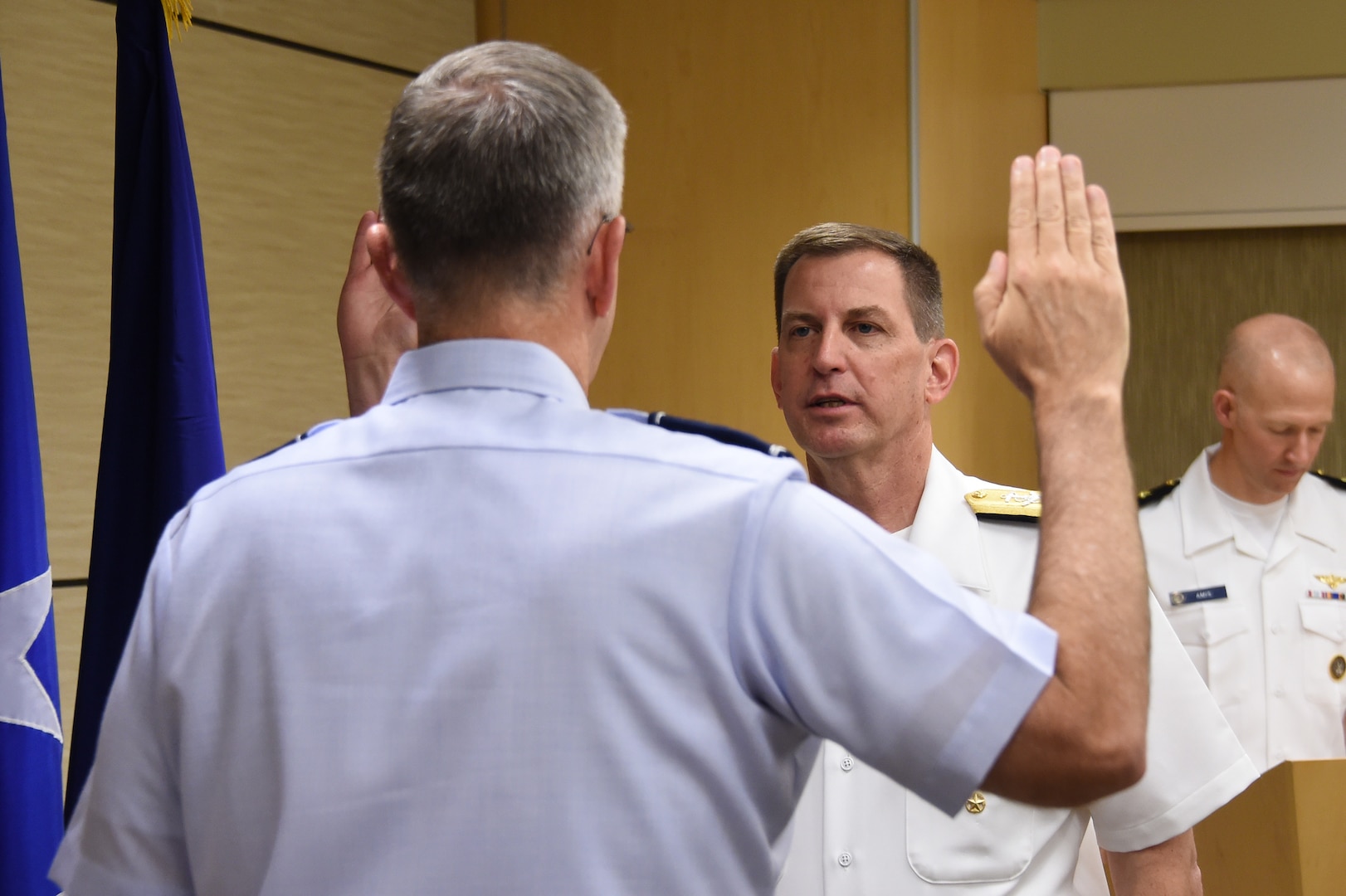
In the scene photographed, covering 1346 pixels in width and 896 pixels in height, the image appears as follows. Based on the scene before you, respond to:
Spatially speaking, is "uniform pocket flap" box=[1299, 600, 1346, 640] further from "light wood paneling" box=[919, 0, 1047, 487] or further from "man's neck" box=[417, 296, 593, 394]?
"man's neck" box=[417, 296, 593, 394]

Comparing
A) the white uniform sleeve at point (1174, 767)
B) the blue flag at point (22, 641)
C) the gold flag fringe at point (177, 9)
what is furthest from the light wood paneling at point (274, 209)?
the white uniform sleeve at point (1174, 767)

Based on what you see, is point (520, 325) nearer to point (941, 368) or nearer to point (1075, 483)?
point (1075, 483)

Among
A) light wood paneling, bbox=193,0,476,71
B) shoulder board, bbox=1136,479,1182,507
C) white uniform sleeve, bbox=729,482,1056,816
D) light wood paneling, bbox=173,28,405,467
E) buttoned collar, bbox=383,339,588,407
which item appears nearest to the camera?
white uniform sleeve, bbox=729,482,1056,816

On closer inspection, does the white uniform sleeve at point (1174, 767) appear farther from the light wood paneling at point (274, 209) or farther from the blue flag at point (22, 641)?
the light wood paneling at point (274, 209)

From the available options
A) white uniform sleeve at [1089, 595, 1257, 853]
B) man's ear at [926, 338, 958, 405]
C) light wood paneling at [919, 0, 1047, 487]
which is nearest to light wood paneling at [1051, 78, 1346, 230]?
light wood paneling at [919, 0, 1047, 487]

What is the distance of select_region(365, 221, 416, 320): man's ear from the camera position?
88 cm

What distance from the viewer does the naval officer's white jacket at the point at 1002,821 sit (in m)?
1.49

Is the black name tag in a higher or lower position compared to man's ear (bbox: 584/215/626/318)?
lower

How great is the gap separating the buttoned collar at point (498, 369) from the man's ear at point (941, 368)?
1.19 m

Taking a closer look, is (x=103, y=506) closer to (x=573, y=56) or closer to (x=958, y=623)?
(x=958, y=623)

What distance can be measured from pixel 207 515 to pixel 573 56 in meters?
3.05

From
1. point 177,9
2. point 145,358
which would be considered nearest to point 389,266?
point 145,358

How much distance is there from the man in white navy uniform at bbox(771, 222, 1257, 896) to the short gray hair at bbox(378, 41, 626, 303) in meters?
0.83

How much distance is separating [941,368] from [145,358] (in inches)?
47.7
